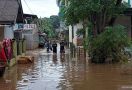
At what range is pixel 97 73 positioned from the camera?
829 inches

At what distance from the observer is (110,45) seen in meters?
26.8

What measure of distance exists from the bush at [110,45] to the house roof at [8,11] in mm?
6511

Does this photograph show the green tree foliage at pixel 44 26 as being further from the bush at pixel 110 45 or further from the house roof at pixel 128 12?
the bush at pixel 110 45

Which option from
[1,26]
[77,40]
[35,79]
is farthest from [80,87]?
[77,40]

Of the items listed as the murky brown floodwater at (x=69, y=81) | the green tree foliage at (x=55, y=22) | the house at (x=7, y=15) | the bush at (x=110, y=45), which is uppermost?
the green tree foliage at (x=55, y=22)

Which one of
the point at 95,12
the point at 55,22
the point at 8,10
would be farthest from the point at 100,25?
the point at 55,22

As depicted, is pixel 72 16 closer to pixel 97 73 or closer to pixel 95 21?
pixel 95 21

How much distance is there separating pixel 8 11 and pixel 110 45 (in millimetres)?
9183

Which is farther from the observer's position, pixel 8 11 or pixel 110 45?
pixel 8 11

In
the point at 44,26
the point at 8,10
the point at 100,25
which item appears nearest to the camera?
the point at 100,25

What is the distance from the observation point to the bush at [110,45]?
26.5 meters

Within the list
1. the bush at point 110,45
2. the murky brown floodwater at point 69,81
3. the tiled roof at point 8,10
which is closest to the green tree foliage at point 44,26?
the tiled roof at point 8,10

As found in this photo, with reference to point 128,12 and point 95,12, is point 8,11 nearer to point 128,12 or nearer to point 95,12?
point 95,12

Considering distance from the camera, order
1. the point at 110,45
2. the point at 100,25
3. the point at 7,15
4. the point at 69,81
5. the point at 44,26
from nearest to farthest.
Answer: the point at 69,81
the point at 110,45
the point at 100,25
the point at 7,15
the point at 44,26
